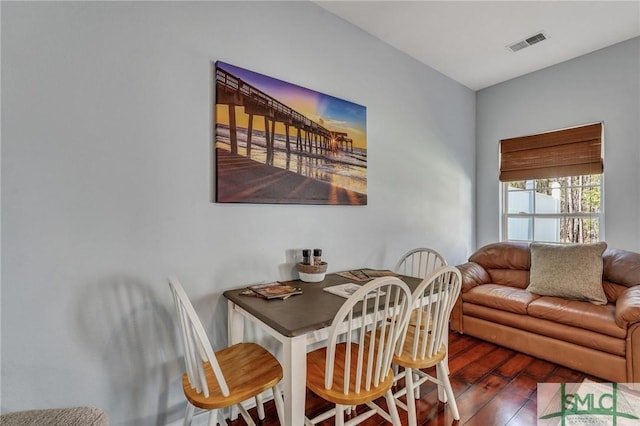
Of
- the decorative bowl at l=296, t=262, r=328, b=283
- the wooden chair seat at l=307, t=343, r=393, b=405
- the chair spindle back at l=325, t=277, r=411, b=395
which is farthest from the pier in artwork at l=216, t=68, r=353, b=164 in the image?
the wooden chair seat at l=307, t=343, r=393, b=405

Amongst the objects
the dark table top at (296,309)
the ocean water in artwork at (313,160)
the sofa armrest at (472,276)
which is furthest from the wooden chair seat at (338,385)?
the sofa armrest at (472,276)

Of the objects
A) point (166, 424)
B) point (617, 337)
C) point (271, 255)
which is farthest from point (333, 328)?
point (617, 337)

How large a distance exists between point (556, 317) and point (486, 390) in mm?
874

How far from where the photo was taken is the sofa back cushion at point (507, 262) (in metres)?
2.99

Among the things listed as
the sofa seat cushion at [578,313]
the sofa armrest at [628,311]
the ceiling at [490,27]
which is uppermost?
the ceiling at [490,27]

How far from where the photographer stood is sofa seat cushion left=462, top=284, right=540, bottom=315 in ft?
8.12

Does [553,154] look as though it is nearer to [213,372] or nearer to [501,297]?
[501,297]

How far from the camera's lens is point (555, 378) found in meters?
2.09

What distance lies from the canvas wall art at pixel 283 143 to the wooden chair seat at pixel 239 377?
0.85m

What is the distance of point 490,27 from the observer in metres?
2.49

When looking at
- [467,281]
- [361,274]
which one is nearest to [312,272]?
[361,274]

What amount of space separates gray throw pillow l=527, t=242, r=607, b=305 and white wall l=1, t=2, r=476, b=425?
2.10 meters

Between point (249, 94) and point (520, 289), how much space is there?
3.03 meters

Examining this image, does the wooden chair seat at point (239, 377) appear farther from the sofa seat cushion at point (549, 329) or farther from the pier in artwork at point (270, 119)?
the sofa seat cushion at point (549, 329)
